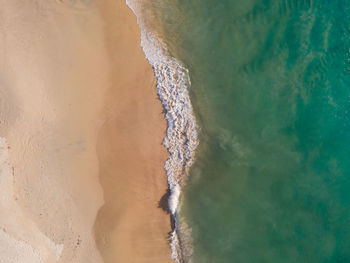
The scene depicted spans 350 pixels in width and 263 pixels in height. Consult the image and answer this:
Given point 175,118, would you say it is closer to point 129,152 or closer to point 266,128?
point 129,152

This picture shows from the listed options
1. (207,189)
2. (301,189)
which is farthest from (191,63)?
(301,189)

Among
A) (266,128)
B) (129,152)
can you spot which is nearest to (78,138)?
Result: (129,152)

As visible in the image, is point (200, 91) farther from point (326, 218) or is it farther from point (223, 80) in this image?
point (326, 218)

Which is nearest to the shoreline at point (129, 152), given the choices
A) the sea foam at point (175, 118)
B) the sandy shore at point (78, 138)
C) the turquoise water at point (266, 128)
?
the sandy shore at point (78, 138)

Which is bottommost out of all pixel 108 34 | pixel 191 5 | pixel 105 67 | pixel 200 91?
pixel 200 91

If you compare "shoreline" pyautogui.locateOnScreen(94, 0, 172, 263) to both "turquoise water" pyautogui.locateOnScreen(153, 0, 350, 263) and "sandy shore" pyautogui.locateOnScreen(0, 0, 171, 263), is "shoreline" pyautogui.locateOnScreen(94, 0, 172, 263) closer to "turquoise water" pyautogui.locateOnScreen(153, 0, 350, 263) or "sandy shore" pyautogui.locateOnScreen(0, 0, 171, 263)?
"sandy shore" pyautogui.locateOnScreen(0, 0, 171, 263)

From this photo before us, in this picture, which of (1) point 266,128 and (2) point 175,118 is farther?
(1) point 266,128
